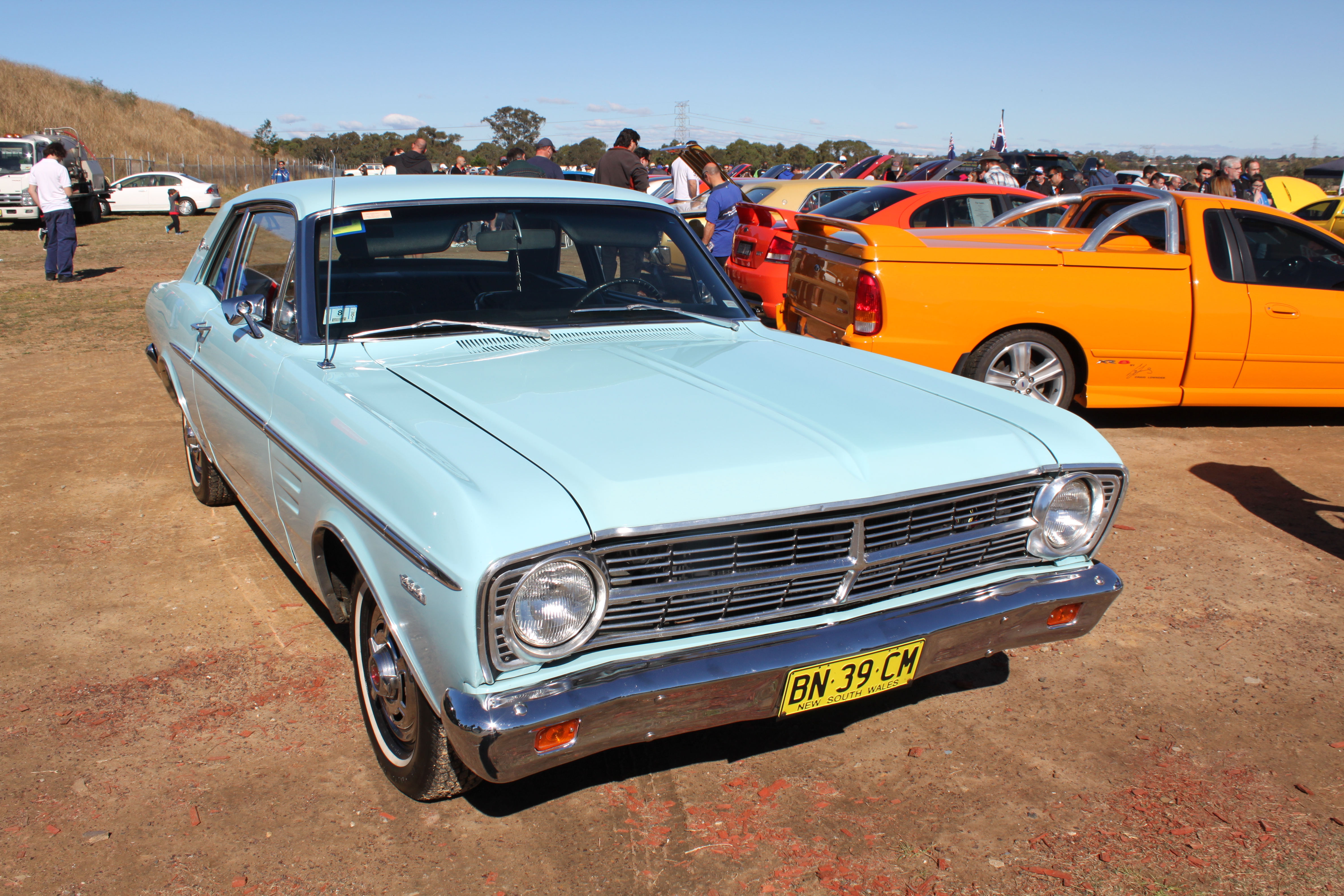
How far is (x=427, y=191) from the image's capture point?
11.1ft

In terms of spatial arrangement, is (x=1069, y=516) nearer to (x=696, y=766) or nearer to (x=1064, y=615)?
(x=1064, y=615)

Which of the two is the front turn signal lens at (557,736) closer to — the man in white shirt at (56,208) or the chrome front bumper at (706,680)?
the chrome front bumper at (706,680)

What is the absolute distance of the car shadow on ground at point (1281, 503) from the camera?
15.3 feet

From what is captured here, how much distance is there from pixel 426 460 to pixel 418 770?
836 mm

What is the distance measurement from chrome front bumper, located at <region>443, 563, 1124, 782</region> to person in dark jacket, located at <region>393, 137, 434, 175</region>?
11.2 meters

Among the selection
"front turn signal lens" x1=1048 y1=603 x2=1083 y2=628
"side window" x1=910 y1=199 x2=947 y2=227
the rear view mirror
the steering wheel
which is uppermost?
"side window" x1=910 y1=199 x2=947 y2=227

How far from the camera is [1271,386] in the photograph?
20.2 ft

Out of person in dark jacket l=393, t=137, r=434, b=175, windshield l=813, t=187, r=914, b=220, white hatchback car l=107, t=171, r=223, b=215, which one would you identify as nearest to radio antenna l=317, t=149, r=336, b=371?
windshield l=813, t=187, r=914, b=220

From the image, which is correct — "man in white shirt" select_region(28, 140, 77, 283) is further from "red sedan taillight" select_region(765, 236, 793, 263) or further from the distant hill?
the distant hill

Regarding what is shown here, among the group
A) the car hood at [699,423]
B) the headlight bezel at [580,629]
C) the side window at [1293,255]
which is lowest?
A: the headlight bezel at [580,629]

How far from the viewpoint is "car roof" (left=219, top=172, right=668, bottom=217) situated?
3291 mm

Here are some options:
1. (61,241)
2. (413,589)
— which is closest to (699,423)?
(413,589)

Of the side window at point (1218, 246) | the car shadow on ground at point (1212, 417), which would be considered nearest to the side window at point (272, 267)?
the car shadow on ground at point (1212, 417)

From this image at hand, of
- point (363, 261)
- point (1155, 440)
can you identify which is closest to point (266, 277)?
point (363, 261)
